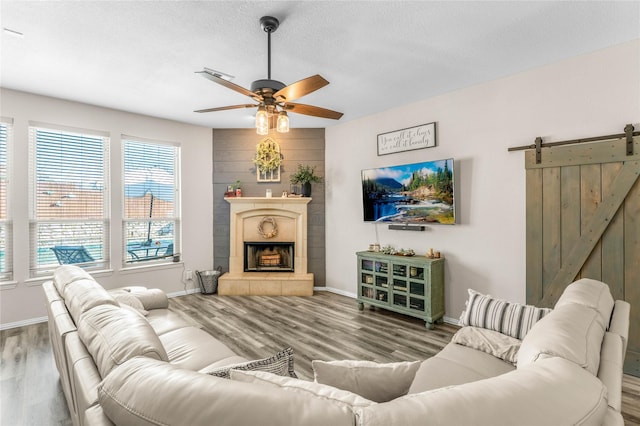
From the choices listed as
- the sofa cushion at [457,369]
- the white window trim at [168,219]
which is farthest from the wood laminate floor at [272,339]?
the sofa cushion at [457,369]

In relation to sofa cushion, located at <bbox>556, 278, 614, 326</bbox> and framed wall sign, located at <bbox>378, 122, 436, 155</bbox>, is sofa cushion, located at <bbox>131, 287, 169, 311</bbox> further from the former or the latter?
framed wall sign, located at <bbox>378, 122, 436, 155</bbox>

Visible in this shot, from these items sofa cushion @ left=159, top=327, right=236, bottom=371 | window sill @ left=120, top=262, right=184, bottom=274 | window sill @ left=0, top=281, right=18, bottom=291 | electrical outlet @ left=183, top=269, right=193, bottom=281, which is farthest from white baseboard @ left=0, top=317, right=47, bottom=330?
sofa cushion @ left=159, top=327, right=236, bottom=371

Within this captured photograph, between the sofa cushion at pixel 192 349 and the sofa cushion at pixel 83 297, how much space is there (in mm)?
499

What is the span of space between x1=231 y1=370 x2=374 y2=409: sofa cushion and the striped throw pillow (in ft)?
5.26

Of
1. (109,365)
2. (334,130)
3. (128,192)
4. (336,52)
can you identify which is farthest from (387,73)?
(128,192)

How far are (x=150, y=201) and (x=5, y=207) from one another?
1.58 meters

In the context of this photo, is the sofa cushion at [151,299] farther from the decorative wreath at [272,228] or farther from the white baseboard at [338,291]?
the white baseboard at [338,291]

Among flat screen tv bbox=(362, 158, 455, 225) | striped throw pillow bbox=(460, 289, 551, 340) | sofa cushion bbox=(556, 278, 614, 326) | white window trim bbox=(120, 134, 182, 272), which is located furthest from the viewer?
white window trim bbox=(120, 134, 182, 272)

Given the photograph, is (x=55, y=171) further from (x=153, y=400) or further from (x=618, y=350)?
(x=618, y=350)

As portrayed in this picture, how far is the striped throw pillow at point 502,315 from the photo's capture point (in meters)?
1.93

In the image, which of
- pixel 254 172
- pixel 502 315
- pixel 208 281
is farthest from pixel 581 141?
pixel 208 281

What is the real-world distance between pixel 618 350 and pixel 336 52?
272 cm

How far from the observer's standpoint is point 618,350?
1.18 m

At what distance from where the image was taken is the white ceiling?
2209mm
